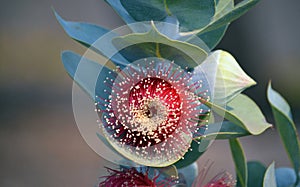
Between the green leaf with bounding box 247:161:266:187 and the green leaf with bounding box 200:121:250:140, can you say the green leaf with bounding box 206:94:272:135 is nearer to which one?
the green leaf with bounding box 200:121:250:140

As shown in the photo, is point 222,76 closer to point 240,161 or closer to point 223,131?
point 223,131

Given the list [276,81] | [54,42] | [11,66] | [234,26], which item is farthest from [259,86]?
[11,66]

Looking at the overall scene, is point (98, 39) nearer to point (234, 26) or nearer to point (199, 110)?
point (199, 110)

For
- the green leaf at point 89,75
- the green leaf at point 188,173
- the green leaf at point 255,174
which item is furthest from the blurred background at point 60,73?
the green leaf at point 89,75

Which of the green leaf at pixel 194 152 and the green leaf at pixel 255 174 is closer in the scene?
the green leaf at pixel 194 152

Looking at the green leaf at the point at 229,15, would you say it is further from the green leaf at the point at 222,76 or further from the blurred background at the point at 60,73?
the blurred background at the point at 60,73

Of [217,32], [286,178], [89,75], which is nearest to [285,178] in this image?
[286,178]
